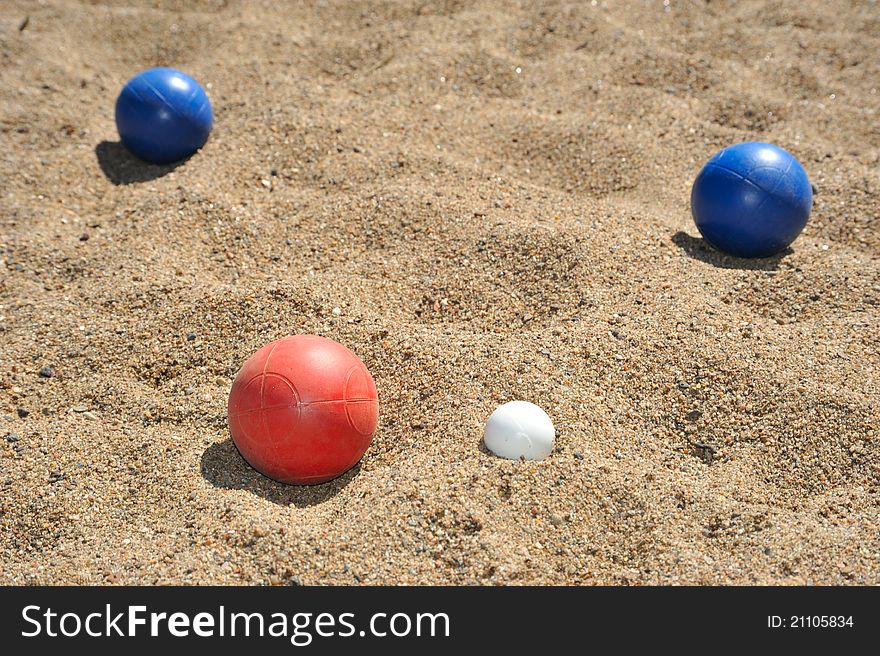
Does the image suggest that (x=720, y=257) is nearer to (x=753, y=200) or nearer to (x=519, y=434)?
(x=753, y=200)

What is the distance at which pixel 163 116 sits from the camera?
186 inches

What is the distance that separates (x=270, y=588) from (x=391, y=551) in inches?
15.4

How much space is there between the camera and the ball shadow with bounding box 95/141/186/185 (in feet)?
15.8

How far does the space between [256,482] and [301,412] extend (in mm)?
399

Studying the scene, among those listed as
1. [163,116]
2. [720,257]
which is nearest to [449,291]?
[720,257]

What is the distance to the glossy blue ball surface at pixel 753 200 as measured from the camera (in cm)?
406

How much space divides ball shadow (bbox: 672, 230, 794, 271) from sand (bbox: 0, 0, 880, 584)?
0.07ft

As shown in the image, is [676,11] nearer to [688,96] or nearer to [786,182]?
[688,96]

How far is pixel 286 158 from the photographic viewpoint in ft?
15.7

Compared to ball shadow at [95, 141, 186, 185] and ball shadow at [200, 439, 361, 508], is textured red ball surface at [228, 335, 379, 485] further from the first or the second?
ball shadow at [95, 141, 186, 185]

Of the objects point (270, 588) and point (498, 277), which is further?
point (498, 277)

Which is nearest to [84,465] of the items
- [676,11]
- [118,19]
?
[118,19]

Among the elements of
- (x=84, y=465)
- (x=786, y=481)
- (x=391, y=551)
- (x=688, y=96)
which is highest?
(x=688, y=96)

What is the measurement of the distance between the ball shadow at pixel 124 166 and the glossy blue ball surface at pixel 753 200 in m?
2.84
